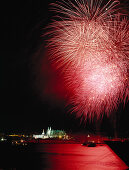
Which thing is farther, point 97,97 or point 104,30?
point 97,97

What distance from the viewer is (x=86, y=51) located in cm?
710

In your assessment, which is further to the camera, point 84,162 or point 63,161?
point 63,161

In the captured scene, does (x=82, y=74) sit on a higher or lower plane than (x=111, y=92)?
higher

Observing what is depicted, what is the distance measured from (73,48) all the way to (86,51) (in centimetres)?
47

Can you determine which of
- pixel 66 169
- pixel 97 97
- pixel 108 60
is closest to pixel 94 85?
pixel 97 97

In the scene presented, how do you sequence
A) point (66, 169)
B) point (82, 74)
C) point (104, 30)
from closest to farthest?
point (66, 169) < point (104, 30) < point (82, 74)

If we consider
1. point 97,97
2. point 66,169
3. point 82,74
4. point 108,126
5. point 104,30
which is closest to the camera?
point 66,169

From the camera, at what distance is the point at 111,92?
830 cm

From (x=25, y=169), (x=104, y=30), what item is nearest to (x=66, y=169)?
(x=25, y=169)

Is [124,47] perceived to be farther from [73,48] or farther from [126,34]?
[73,48]

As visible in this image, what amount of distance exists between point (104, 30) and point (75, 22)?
3.23 ft

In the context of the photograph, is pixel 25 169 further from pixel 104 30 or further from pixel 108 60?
pixel 104 30

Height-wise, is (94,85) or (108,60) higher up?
(108,60)

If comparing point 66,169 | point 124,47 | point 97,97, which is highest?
point 124,47
